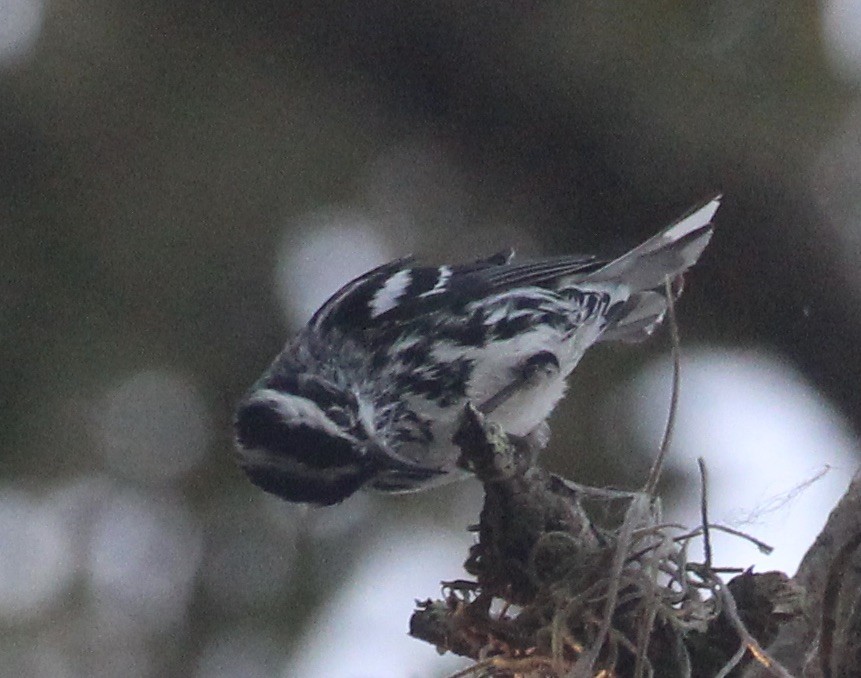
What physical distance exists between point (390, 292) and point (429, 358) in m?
0.16

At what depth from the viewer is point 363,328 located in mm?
1667

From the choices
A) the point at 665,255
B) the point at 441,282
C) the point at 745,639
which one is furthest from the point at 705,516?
the point at 441,282

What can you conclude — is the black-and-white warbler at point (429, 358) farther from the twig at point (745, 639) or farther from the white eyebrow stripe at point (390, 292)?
the twig at point (745, 639)

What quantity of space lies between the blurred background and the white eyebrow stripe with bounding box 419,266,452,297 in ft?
0.07

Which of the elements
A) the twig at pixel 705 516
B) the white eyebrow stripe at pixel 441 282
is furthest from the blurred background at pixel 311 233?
the twig at pixel 705 516

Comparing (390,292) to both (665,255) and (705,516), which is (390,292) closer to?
(665,255)

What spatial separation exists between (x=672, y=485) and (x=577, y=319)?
0.31 metres

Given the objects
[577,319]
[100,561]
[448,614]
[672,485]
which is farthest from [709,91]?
[100,561]

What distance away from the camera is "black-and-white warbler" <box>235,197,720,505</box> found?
53.0 inches

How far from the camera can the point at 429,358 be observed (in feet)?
5.13

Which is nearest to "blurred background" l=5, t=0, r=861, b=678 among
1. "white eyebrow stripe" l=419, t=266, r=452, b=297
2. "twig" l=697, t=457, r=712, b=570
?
"white eyebrow stripe" l=419, t=266, r=452, b=297

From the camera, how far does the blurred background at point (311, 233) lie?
1518 mm

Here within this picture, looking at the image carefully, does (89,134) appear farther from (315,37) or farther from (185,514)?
(185,514)

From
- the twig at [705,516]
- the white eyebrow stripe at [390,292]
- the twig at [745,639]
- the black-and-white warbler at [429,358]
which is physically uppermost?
the white eyebrow stripe at [390,292]
